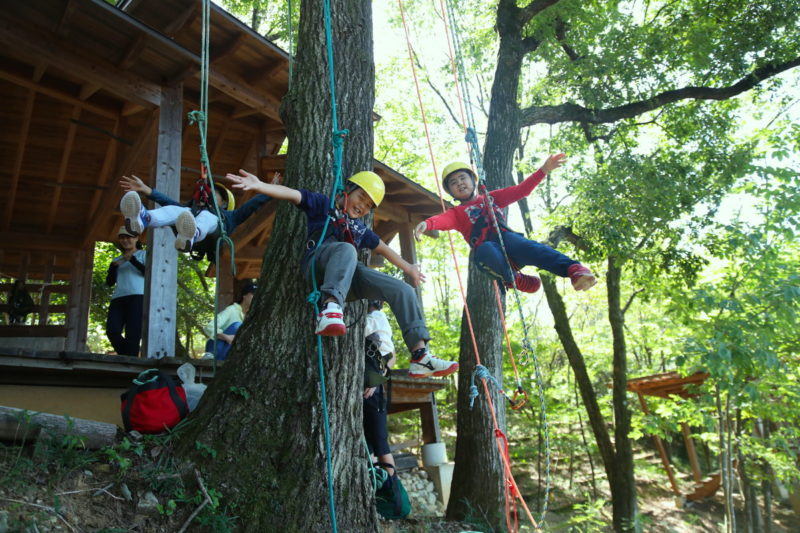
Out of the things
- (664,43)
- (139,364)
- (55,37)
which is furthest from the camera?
(664,43)

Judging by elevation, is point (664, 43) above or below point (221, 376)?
above

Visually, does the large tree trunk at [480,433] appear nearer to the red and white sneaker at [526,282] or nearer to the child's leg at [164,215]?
the red and white sneaker at [526,282]

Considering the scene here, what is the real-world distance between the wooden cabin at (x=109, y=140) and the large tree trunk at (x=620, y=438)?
4.93 m

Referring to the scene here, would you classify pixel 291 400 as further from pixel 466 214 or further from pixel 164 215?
pixel 466 214

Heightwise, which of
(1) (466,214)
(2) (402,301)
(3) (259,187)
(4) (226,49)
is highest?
(4) (226,49)

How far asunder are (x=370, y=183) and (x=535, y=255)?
153 cm

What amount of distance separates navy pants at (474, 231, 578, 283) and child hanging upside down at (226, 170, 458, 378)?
4.40ft

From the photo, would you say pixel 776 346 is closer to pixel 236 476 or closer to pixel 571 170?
pixel 571 170

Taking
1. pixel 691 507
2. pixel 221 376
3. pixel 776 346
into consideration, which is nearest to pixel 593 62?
pixel 776 346

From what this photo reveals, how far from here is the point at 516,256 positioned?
15.4 ft

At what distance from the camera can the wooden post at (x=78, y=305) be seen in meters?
9.58

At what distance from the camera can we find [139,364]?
4852mm

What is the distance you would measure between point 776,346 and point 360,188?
30.4ft

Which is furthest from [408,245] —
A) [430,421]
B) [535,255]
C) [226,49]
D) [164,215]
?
[164,215]
